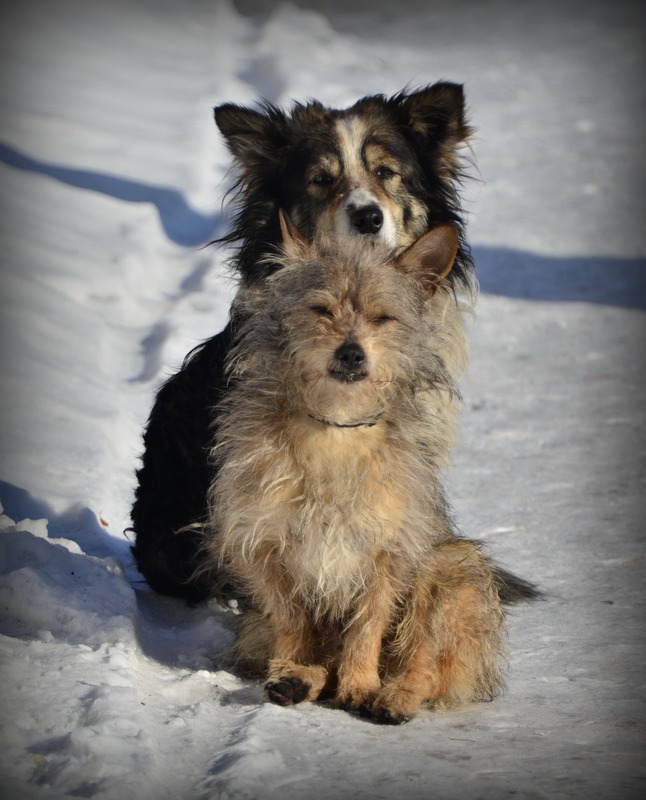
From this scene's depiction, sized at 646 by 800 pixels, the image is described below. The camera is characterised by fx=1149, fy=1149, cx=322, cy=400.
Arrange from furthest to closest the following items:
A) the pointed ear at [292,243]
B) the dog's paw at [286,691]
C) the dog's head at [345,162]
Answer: the dog's head at [345,162] < the pointed ear at [292,243] < the dog's paw at [286,691]

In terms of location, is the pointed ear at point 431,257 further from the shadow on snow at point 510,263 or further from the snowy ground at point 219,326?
the shadow on snow at point 510,263

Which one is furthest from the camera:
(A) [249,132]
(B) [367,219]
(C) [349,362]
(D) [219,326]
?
(D) [219,326]

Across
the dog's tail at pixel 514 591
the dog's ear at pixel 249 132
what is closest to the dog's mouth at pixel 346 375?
the dog's tail at pixel 514 591

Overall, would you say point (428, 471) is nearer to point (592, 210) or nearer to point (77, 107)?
point (592, 210)

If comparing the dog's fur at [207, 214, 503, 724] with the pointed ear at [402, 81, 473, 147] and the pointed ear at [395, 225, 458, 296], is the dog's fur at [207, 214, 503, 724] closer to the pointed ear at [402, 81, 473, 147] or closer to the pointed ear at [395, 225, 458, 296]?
the pointed ear at [395, 225, 458, 296]

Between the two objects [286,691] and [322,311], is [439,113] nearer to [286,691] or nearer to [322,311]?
[322,311]

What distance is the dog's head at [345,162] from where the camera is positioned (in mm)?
5316

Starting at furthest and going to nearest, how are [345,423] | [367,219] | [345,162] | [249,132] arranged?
[249,132], [345,162], [367,219], [345,423]

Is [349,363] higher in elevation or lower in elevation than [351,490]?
higher

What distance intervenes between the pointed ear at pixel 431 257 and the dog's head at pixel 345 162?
121 cm

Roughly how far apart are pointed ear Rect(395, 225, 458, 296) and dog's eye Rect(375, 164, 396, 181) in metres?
1.47

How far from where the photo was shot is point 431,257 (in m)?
3.97

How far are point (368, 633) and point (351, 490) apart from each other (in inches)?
20.6

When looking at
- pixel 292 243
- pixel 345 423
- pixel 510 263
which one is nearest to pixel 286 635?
pixel 345 423
